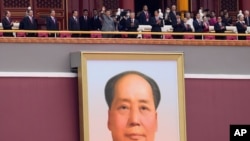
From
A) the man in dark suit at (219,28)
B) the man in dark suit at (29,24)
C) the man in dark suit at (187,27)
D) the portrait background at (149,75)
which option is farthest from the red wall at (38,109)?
the man in dark suit at (219,28)

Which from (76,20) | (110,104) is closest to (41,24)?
(76,20)

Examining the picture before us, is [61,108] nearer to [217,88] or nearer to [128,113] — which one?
[128,113]

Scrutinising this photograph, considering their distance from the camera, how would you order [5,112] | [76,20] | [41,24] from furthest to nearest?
[41,24], [76,20], [5,112]

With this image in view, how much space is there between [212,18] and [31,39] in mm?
4719

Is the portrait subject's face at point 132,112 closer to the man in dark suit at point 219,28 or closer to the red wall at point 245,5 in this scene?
the man in dark suit at point 219,28

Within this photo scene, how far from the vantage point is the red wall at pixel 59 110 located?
24.6 meters

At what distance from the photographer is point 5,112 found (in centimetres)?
2456

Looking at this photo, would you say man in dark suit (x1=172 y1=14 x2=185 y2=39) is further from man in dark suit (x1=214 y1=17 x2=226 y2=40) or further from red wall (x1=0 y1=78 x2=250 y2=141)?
red wall (x1=0 y1=78 x2=250 y2=141)

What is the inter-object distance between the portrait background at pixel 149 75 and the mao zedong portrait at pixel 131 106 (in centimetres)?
11

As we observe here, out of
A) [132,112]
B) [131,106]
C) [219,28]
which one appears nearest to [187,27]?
[219,28]

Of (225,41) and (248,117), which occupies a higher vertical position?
(225,41)

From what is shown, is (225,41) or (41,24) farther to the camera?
(41,24)

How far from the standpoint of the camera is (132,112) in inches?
976

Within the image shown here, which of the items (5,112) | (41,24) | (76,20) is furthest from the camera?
(41,24)
